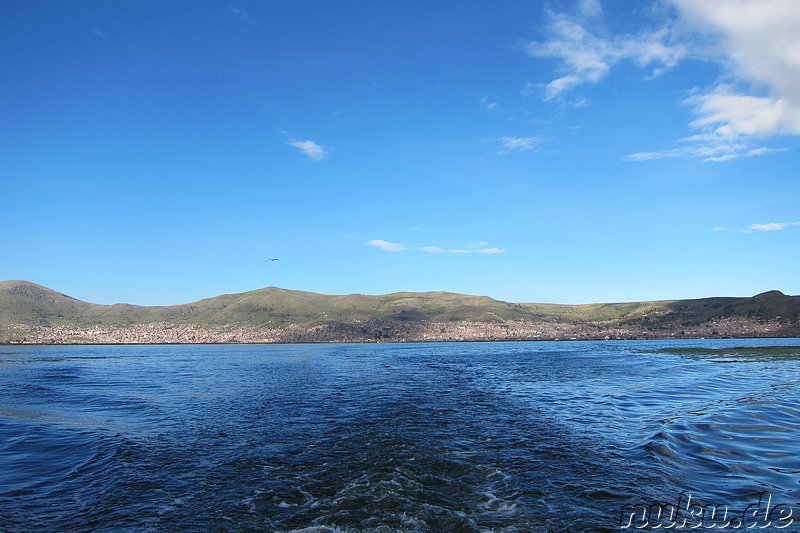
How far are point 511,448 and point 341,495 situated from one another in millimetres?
8114

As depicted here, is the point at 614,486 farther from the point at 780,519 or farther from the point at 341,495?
the point at 341,495

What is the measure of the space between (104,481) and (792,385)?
4905 centimetres

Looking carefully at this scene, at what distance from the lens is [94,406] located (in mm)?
31156

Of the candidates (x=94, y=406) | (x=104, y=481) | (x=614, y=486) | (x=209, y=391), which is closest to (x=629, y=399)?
(x=614, y=486)

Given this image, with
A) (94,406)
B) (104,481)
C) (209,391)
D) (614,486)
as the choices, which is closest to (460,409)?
(614,486)

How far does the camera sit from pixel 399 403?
1155 inches

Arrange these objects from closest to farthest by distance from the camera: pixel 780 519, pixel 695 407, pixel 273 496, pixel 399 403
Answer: pixel 780 519
pixel 273 496
pixel 695 407
pixel 399 403

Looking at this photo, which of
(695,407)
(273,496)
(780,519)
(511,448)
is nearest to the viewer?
(780,519)

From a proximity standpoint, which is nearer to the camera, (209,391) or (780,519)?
(780,519)

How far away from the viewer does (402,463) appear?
51.0 feet

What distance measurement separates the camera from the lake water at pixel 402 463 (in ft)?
35.8

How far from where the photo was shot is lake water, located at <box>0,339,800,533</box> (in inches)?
429

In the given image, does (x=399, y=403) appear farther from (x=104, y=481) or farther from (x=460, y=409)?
(x=104, y=481)

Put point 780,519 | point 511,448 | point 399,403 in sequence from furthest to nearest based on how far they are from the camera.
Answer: point 399,403 < point 511,448 < point 780,519
